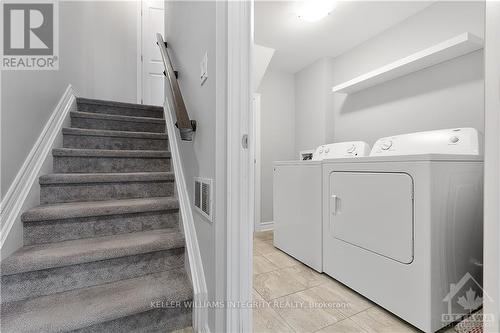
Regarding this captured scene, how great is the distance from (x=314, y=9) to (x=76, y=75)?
2343 mm

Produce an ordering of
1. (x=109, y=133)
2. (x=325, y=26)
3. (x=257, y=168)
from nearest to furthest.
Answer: (x=109, y=133), (x=325, y=26), (x=257, y=168)

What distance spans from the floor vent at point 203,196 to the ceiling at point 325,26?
1845mm

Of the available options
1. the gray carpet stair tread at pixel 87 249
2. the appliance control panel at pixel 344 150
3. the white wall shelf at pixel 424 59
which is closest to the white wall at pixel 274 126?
the appliance control panel at pixel 344 150

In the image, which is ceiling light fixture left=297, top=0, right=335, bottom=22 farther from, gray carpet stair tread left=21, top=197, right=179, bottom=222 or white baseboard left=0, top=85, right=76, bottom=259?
white baseboard left=0, top=85, right=76, bottom=259

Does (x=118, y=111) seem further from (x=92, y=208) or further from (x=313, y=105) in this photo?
(x=313, y=105)

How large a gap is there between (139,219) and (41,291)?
522 mm

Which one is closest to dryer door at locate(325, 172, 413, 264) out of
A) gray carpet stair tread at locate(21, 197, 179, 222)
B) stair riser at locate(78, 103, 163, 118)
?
gray carpet stair tread at locate(21, 197, 179, 222)

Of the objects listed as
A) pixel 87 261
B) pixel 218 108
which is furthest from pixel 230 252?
pixel 87 261

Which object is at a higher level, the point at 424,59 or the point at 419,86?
the point at 424,59

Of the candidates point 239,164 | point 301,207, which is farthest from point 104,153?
point 301,207

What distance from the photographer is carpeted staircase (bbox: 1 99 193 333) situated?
97 cm

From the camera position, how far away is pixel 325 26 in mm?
2361

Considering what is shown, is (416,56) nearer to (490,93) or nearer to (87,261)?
(490,93)

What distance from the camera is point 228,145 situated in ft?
2.78
